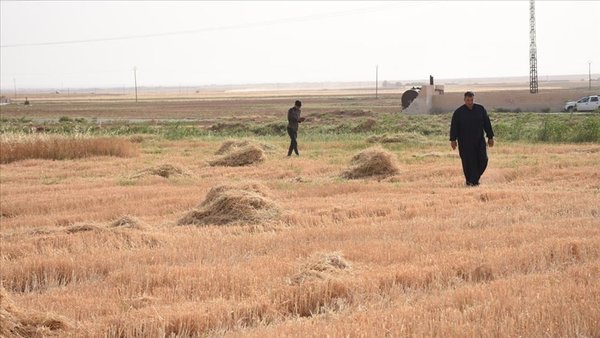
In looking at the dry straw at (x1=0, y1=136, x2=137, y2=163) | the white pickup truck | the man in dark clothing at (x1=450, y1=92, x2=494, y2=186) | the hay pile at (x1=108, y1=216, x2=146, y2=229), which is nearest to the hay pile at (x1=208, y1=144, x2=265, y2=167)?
the dry straw at (x1=0, y1=136, x2=137, y2=163)

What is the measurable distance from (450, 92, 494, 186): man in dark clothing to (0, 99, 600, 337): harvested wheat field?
638 mm

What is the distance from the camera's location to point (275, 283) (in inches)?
302

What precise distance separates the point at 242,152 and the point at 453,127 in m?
10.0

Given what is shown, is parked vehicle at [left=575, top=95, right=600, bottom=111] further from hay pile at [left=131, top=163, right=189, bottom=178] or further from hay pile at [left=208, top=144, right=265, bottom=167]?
hay pile at [left=131, top=163, right=189, bottom=178]

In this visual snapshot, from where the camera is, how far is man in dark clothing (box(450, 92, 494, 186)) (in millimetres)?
15758

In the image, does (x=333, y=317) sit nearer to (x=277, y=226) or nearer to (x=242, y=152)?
(x=277, y=226)

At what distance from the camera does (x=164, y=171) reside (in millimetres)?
21156

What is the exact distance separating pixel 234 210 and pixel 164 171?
334 inches

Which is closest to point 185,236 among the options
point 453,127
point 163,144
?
point 453,127

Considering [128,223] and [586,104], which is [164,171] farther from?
[586,104]

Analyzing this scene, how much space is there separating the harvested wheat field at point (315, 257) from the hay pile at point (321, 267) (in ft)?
0.07

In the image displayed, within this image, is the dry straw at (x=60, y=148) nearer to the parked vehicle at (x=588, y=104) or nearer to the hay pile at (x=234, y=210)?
the hay pile at (x=234, y=210)

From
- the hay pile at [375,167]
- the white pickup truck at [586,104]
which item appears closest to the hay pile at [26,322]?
the hay pile at [375,167]

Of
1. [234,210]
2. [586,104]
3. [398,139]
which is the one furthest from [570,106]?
[234,210]
